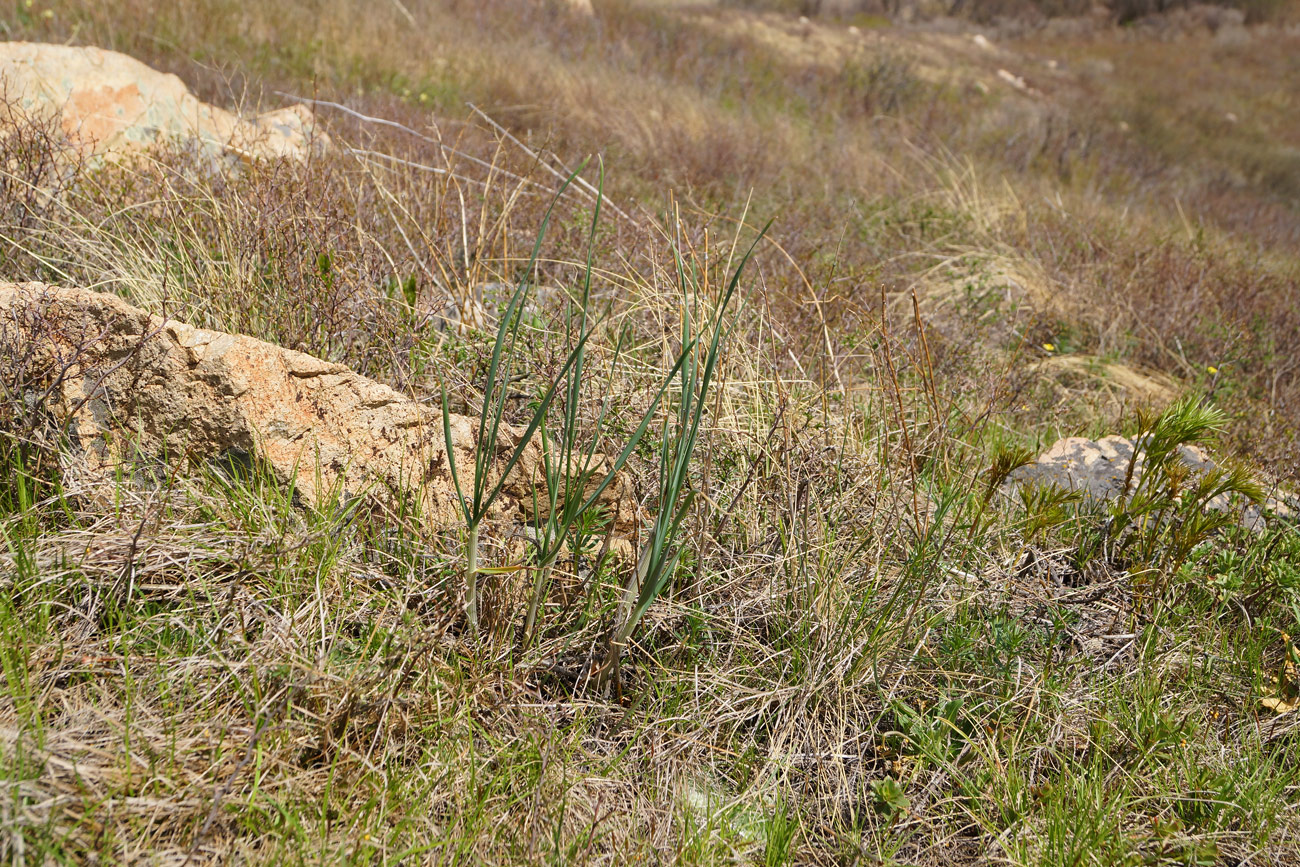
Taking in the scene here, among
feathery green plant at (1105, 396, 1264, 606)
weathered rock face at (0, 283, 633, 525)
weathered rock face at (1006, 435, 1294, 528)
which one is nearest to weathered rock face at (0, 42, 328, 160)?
weathered rock face at (0, 283, 633, 525)

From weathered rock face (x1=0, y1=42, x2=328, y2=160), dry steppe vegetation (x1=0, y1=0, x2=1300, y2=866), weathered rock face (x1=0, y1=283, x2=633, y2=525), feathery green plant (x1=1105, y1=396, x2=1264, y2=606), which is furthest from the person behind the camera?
weathered rock face (x1=0, y1=42, x2=328, y2=160)

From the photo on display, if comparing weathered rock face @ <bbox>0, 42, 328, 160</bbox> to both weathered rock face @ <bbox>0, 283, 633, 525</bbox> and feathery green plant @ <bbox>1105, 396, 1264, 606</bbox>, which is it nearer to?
weathered rock face @ <bbox>0, 283, 633, 525</bbox>

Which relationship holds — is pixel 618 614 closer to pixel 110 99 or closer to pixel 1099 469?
pixel 1099 469

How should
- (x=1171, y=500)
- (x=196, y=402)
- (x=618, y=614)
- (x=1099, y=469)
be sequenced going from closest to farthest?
(x=618, y=614)
(x=196, y=402)
(x=1171, y=500)
(x=1099, y=469)

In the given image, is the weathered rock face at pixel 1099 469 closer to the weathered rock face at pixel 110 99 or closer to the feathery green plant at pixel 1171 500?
the feathery green plant at pixel 1171 500

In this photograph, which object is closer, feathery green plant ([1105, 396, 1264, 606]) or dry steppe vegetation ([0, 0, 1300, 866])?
dry steppe vegetation ([0, 0, 1300, 866])

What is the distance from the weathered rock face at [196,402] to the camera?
6.27 ft

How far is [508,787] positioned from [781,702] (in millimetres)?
680

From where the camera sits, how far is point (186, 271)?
99.6 inches

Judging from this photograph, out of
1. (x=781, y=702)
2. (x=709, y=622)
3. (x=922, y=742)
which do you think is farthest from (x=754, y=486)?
(x=922, y=742)

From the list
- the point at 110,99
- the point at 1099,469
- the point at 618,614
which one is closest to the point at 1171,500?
the point at 1099,469

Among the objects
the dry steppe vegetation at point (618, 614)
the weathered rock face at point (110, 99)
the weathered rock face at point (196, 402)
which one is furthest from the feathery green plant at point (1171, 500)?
the weathered rock face at point (110, 99)

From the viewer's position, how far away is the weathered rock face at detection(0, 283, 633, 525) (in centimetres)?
191

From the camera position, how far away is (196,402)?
1913mm
